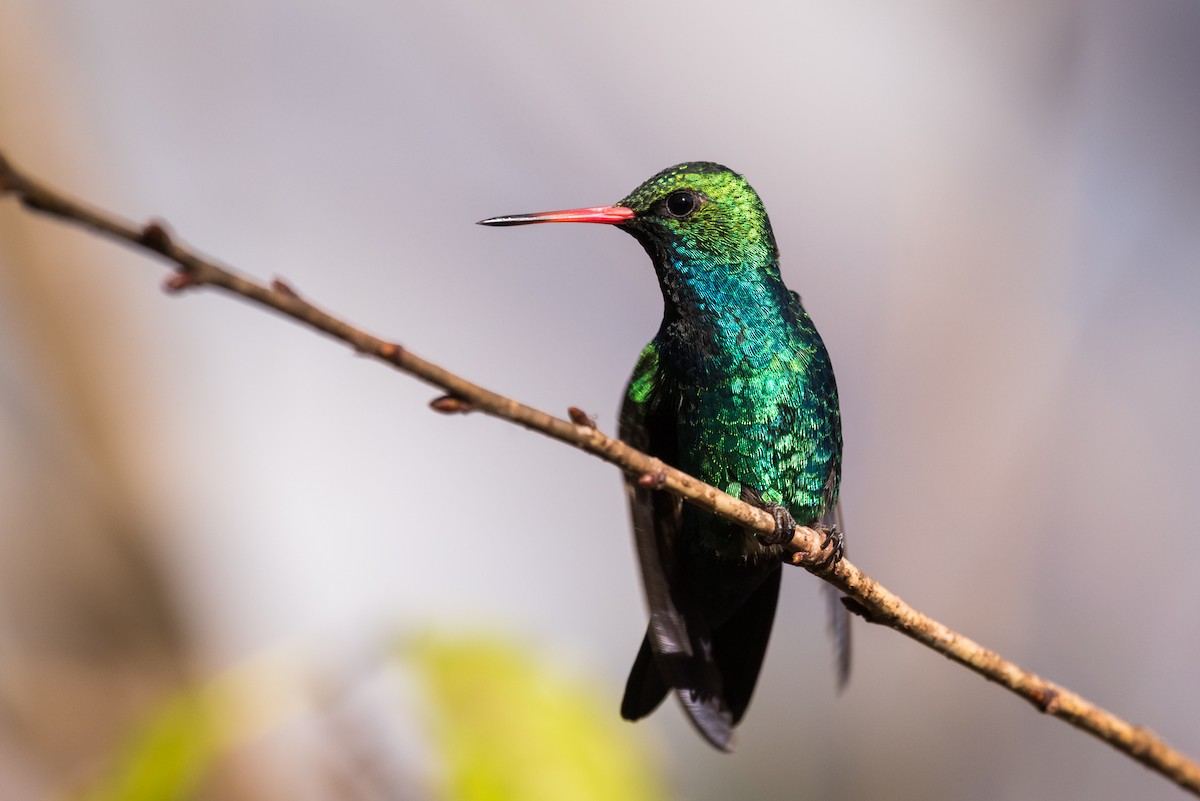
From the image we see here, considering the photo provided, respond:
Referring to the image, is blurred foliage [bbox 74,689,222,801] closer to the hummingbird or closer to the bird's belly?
the hummingbird

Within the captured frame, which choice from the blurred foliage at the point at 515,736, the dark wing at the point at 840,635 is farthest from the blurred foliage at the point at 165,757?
the dark wing at the point at 840,635

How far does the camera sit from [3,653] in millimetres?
4215

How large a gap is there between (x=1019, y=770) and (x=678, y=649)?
364 centimetres

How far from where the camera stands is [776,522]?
228 centimetres

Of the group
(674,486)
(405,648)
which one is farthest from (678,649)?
(674,486)

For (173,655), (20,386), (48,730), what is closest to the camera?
(48,730)

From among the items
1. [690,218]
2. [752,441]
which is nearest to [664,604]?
[752,441]

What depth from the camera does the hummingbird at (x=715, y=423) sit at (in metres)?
2.71

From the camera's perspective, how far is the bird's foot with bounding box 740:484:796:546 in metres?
2.16

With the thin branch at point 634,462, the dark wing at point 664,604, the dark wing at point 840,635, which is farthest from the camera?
the dark wing at point 840,635

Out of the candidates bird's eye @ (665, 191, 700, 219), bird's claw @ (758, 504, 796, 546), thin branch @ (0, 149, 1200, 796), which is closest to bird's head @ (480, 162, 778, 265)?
bird's eye @ (665, 191, 700, 219)

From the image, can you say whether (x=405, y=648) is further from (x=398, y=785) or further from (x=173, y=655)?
(x=173, y=655)

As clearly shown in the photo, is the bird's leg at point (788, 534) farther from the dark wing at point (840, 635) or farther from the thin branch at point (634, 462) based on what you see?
the dark wing at point (840, 635)

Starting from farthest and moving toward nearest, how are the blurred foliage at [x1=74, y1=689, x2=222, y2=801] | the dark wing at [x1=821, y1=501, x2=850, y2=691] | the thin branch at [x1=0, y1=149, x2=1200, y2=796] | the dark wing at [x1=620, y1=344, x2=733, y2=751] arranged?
the dark wing at [x1=821, y1=501, x2=850, y2=691] < the dark wing at [x1=620, y1=344, x2=733, y2=751] < the blurred foliage at [x1=74, y1=689, x2=222, y2=801] < the thin branch at [x1=0, y1=149, x2=1200, y2=796]
